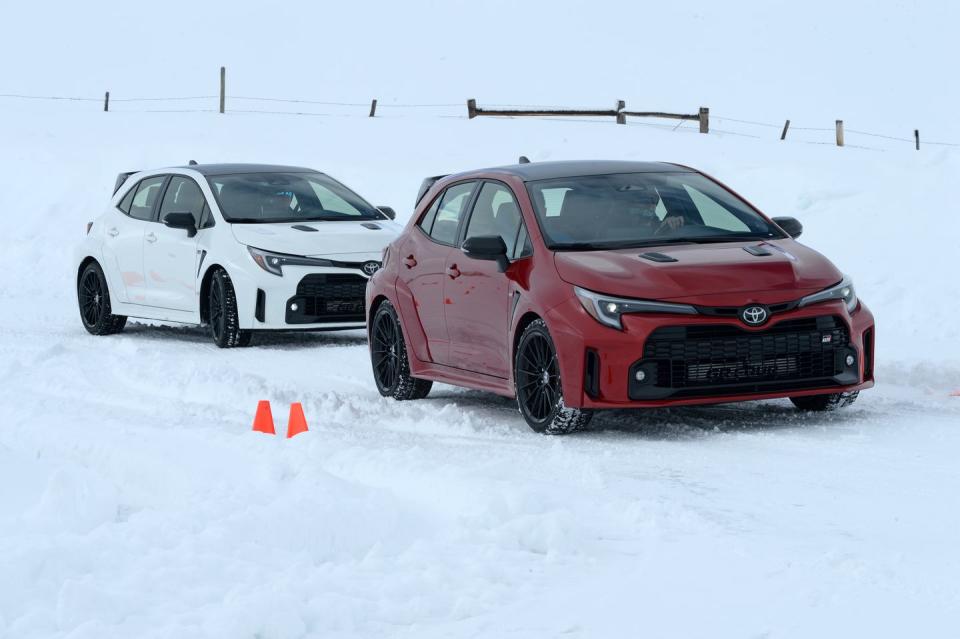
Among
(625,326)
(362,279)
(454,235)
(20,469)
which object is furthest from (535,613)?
(362,279)

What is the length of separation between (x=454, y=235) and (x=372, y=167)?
20.1 m

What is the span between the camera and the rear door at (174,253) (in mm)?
14297

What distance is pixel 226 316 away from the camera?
44.8ft

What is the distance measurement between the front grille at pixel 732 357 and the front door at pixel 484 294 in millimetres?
1049

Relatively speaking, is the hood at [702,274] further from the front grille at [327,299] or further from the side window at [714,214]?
the front grille at [327,299]

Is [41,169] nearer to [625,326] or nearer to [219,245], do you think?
[219,245]

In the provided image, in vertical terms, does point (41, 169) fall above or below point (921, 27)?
below

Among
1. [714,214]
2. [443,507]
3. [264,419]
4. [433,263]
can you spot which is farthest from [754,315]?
[264,419]

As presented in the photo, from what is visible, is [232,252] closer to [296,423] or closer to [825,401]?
[296,423]

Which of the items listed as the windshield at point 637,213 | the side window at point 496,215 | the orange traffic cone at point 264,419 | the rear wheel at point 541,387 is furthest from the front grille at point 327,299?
the rear wheel at point 541,387

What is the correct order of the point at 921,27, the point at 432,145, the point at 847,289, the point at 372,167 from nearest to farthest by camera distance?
the point at 847,289, the point at 372,167, the point at 432,145, the point at 921,27

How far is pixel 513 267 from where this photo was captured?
8.74 meters

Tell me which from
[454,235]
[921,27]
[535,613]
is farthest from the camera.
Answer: [921,27]

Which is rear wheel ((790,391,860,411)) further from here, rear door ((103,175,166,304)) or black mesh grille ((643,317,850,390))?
rear door ((103,175,166,304))
